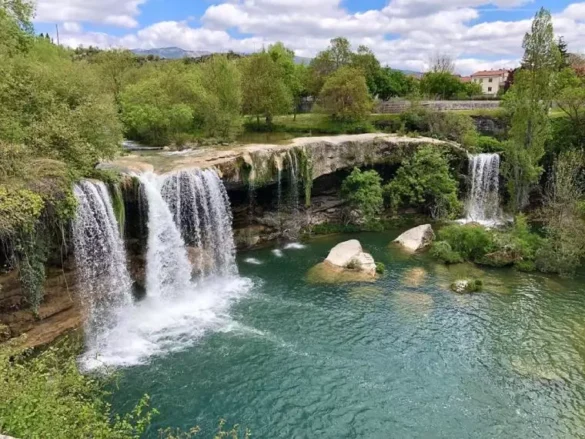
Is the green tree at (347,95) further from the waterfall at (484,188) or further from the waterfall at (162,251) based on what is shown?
the waterfall at (162,251)

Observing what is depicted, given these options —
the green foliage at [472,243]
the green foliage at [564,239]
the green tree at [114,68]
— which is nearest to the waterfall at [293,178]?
the green foliage at [472,243]

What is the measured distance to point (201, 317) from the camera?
63.5 ft

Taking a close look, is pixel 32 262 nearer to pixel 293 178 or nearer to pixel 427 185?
pixel 293 178

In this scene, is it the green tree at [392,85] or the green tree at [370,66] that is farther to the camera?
the green tree at [392,85]

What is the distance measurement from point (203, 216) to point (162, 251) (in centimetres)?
311

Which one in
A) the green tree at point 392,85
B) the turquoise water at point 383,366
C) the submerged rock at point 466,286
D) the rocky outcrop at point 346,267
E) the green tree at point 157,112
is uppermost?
the green tree at point 392,85

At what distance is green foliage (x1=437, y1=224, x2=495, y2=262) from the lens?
26.0 m

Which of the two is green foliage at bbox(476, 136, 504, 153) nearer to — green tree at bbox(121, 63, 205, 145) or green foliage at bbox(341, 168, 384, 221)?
green foliage at bbox(341, 168, 384, 221)

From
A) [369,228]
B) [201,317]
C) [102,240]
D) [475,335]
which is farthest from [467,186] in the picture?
[102,240]

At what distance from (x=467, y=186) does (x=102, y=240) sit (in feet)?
85.4

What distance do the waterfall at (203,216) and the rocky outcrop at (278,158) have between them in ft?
3.01

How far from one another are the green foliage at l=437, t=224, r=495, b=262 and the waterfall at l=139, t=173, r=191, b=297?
590 inches

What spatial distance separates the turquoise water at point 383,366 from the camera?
1340 cm

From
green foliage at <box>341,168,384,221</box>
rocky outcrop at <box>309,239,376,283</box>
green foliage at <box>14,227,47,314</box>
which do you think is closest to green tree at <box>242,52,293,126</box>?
green foliage at <box>341,168,384,221</box>
